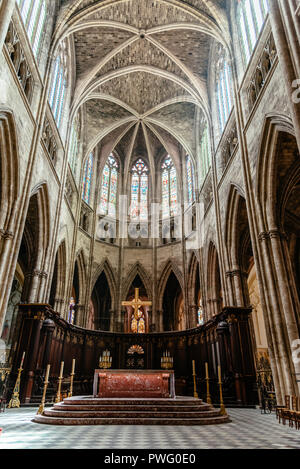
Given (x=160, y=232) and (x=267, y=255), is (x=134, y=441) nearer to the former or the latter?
(x=267, y=255)

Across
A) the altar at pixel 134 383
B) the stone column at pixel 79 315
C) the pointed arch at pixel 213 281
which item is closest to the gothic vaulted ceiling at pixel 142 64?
the pointed arch at pixel 213 281

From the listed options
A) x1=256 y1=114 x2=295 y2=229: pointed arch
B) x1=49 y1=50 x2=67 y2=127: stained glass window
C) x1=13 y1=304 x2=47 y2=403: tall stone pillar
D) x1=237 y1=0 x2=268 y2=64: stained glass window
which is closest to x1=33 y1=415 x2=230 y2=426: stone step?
x1=13 y1=304 x2=47 y2=403: tall stone pillar

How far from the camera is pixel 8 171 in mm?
11359

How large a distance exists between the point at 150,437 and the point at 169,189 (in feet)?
73.0

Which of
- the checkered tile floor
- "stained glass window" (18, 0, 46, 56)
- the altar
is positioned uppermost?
"stained glass window" (18, 0, 46, 56)

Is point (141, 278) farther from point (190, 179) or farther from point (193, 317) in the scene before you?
point (190, 179)

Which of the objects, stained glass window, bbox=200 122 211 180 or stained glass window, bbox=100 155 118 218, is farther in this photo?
stained glass window, bbox=100 155 118 218

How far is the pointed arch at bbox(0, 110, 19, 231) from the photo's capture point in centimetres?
1100

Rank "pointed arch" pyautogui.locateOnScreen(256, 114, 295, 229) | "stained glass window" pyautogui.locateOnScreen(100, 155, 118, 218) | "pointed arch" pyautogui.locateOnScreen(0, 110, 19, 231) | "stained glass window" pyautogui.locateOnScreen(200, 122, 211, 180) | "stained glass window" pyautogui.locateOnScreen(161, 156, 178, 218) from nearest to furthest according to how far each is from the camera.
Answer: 1. "pointed arch" pyautogui.locateOnScreen(0, 110, 19, 231)
2. "pointed arch" pyautogui.locateOnScreen(256, 114, 295, 229)
3. "stained glass window" pyautogui.locateOnScreen(200, 122, 211, 180)
4. "stained glass window" pyautogui.locateOnScreen(161, 156, 178, 218)
5. "stained glass window" pyautogui.locateOnScreen(100, 155, 118, 218)

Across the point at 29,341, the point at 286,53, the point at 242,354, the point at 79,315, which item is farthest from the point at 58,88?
the point at 242,354

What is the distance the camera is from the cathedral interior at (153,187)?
1108 centimetres

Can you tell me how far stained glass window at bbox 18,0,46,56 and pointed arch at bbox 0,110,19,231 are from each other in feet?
16.1

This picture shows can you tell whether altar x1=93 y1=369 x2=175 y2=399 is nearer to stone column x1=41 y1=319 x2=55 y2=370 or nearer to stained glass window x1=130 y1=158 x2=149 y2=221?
stone column x1=41 y1=319 x2=55 y2=370
